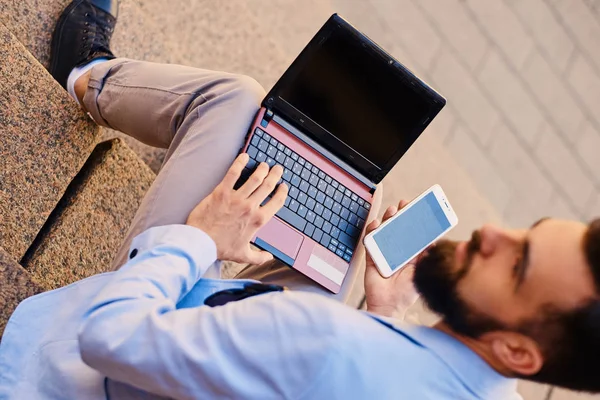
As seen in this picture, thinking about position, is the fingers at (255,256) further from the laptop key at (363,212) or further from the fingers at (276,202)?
the laptop key at (363,212)

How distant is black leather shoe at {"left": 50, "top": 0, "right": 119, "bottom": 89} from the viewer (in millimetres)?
1471

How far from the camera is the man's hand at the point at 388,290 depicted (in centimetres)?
133

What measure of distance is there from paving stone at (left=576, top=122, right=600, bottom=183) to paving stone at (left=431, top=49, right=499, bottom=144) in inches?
20.4

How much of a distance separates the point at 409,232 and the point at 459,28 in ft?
4.72

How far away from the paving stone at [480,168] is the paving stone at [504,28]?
1.50 feet

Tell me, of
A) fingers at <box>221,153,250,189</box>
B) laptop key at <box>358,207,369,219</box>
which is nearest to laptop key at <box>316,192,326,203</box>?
laptop key at <box>358,207,369,219</box>

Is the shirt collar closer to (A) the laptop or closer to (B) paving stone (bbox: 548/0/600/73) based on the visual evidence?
(A) the laptop

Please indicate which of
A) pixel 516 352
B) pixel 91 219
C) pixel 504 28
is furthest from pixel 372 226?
pixel 504 28

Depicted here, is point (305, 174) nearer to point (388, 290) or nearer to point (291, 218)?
point (291, 218)

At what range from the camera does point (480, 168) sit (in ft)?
7.98

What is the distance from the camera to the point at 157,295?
90cm

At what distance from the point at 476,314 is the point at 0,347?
2.52ft

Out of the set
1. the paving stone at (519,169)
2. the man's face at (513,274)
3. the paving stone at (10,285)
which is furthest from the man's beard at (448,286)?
the paving stone at (519,169)

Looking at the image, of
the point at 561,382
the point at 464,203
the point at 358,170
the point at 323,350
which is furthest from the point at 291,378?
the point at 464,203
